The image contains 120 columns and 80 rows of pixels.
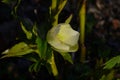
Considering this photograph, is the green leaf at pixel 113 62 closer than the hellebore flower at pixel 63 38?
No

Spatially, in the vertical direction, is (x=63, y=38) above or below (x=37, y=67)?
above

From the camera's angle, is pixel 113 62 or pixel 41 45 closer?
pixel 41 45

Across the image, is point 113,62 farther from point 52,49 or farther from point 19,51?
point 19,51

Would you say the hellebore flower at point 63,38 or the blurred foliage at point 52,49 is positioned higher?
the hellebore flower at point 63,38

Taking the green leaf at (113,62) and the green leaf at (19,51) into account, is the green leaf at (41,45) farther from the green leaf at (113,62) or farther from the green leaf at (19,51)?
the green leaf at (113,62)

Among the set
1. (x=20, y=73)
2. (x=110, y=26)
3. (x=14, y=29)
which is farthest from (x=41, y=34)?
(x=110, y=26)

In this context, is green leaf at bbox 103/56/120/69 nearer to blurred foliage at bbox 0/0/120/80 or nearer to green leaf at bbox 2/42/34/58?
blurred foliage at bbox 0/0/120/80

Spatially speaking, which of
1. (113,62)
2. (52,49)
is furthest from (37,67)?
(113,62)

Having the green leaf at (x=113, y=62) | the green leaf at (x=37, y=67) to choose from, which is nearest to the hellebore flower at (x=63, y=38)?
the green leaf at (x=37, y=67)
